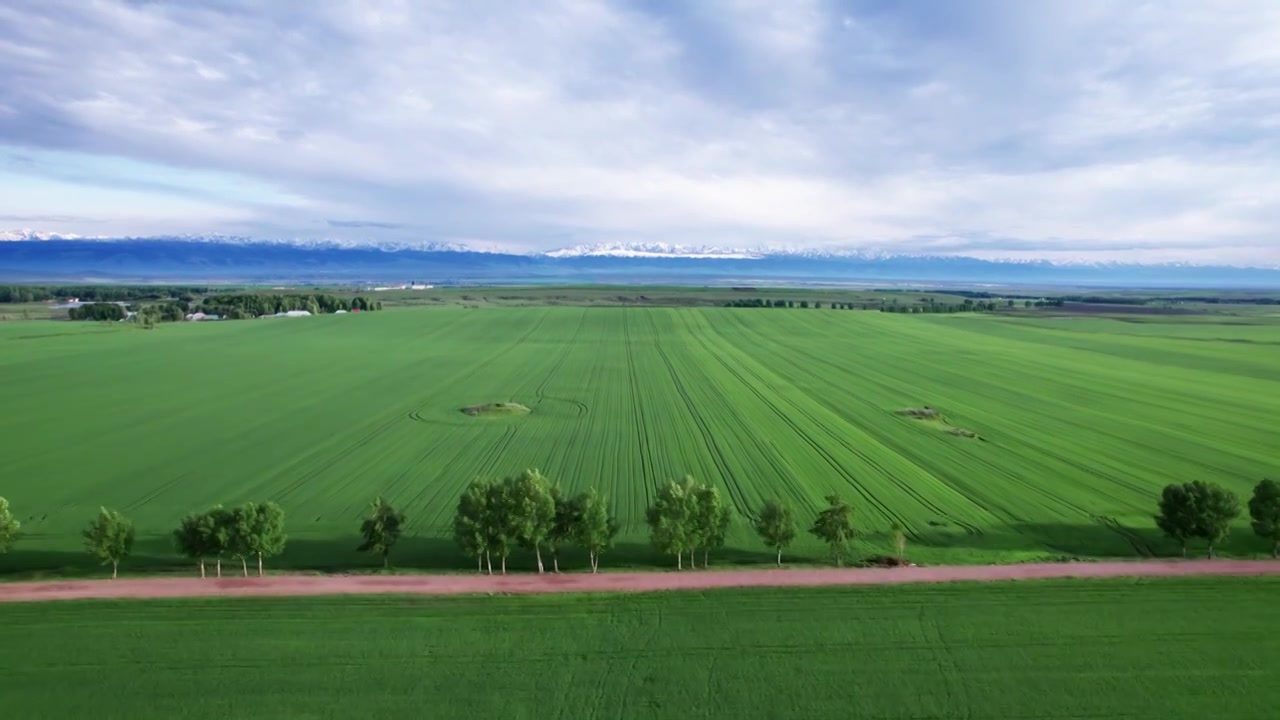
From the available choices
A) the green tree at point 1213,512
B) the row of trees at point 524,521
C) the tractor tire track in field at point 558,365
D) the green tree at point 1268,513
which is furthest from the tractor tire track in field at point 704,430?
the green tree at point 1268,513

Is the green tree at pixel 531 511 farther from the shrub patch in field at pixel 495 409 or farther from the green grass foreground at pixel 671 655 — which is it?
the shrub patch in field at pixel 495 409

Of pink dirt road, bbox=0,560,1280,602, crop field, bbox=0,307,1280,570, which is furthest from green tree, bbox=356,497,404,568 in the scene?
pink dirt road, bbox=0,560,1280,602

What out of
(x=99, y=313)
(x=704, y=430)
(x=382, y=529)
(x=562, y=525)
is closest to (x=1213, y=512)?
(x=562, y=525)

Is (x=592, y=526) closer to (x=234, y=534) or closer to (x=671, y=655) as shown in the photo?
(x=671, y=655)

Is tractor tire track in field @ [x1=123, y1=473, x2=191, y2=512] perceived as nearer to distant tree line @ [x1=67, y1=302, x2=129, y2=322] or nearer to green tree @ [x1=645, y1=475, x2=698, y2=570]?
green tree @ [x1=645, y1=475, x2=698, y2=570]

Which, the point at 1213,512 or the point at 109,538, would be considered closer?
the point at 109,538

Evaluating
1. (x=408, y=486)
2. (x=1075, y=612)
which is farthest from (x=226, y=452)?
(x=1075, y=612)

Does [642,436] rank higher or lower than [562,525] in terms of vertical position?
higher

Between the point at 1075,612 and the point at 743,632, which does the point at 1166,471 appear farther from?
the point at 743,632
